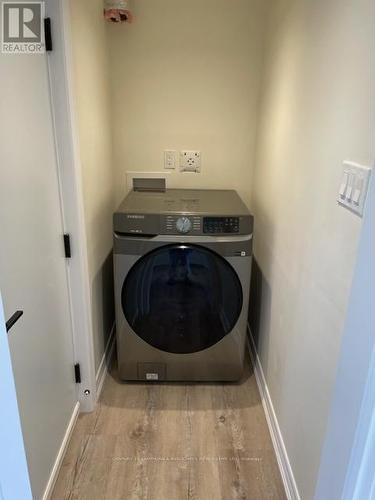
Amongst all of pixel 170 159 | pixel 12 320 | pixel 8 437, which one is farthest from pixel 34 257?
pixel 170 159

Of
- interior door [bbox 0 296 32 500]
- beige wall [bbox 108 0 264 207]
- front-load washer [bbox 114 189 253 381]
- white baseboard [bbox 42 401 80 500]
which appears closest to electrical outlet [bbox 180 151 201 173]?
beige wall [bbox 108 0 264 207]

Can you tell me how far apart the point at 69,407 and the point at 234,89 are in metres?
1.95

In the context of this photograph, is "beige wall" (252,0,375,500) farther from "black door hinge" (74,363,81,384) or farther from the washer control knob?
"black door hinge" (74,363,81,384)

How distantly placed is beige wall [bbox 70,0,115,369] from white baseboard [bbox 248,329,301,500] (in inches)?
35.3

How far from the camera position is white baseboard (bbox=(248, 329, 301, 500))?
144cm

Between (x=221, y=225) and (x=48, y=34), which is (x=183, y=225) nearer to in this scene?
(x=221, y=225)

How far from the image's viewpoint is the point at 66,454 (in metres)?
1.64

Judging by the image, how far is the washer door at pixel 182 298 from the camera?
6.00ft

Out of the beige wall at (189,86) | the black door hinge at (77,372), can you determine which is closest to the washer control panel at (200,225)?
the beige wall at (189,86)

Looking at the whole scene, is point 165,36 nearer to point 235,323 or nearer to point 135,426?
point 235,323

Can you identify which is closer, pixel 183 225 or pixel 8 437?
pixel 8 437

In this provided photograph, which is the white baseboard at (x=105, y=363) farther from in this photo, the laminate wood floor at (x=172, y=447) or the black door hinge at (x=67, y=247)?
the black door hinge at (x=67, y=247)

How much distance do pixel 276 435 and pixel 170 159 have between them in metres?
1.63

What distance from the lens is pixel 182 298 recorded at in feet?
6.25
